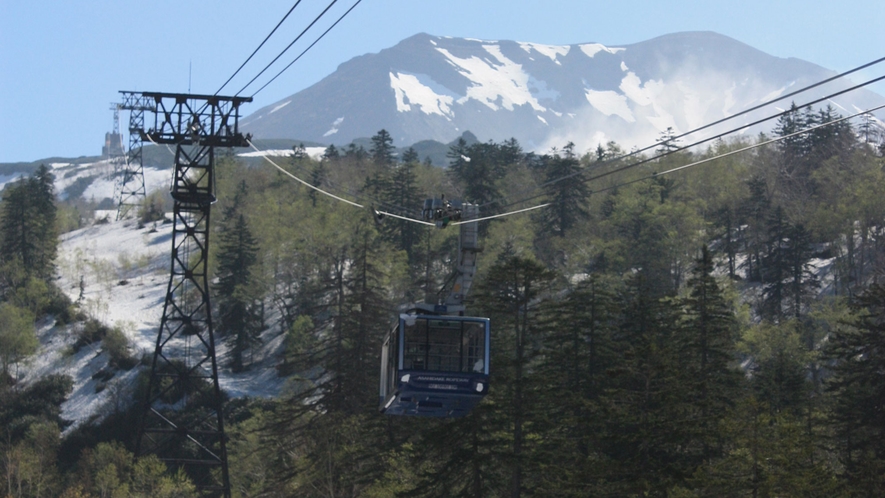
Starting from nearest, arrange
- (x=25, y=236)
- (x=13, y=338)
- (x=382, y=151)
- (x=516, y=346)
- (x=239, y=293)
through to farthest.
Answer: (x=516, y=346) < (x=13, y=338) < (x=239, y=293) < (x=25, y=236) < (x=382, y=151)

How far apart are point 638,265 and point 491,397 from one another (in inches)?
2403

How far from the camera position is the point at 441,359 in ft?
90.6

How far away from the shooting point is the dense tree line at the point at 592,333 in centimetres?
3819

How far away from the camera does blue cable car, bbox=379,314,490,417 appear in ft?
90.5

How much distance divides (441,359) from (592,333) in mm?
23356

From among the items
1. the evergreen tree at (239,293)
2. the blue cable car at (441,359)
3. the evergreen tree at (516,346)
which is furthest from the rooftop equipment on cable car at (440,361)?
the evergreen tree at (239,293)

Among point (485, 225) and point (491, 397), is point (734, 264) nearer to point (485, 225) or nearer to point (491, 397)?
point (485, 225)

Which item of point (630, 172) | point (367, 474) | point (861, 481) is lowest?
point (367, 474)

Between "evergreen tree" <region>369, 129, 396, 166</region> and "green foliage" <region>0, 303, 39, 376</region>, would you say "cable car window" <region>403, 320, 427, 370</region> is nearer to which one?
"green foliage" <region>0, 303, 39, 376</region>

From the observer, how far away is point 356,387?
57500 millimetres

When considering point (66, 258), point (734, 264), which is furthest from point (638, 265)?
point (66, 258)

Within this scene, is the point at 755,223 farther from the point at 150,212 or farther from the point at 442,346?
the point at 150,212

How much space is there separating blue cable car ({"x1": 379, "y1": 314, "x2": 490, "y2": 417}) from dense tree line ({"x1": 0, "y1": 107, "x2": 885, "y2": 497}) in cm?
584

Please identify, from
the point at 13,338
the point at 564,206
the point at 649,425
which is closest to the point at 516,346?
the point at 649,425
